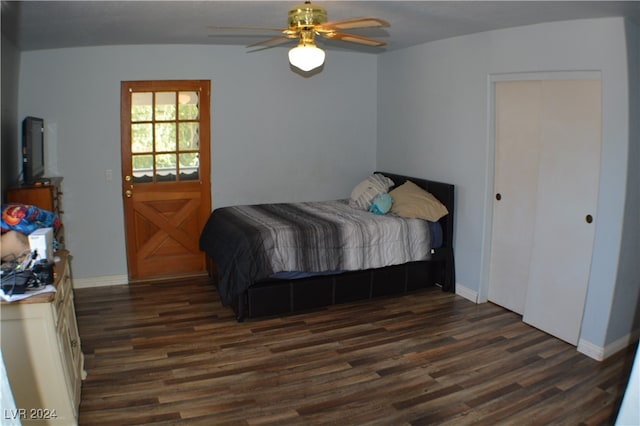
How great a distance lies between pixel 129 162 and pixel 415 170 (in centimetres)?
300

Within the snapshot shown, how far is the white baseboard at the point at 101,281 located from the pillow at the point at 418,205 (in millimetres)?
2890

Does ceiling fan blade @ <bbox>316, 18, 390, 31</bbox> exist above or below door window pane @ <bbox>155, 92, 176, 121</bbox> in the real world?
above

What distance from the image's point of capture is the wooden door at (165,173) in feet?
16.9

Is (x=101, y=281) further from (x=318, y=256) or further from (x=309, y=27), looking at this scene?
(x=309, y=27)

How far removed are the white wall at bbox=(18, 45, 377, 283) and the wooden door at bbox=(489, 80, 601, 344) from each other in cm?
200

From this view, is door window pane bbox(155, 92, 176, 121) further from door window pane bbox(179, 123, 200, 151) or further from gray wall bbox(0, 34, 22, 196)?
gray wall bbox(0, 34, 22, 196)

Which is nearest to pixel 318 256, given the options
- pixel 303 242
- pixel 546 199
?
pixel 303 242

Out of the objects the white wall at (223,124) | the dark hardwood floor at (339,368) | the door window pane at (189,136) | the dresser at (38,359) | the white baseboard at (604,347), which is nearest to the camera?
the dresser at (38,359)

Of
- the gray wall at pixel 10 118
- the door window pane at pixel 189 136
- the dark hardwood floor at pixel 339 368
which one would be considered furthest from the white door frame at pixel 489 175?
the gray wall at pixel 10 118

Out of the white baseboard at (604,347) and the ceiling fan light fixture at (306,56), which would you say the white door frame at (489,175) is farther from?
the ceiling fan light fixture at (306,56)

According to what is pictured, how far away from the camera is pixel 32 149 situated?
402 centimetres

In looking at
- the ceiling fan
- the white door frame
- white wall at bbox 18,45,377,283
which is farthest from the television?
the white door frame

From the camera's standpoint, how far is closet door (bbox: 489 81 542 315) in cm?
418

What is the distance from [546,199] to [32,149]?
4130mm
